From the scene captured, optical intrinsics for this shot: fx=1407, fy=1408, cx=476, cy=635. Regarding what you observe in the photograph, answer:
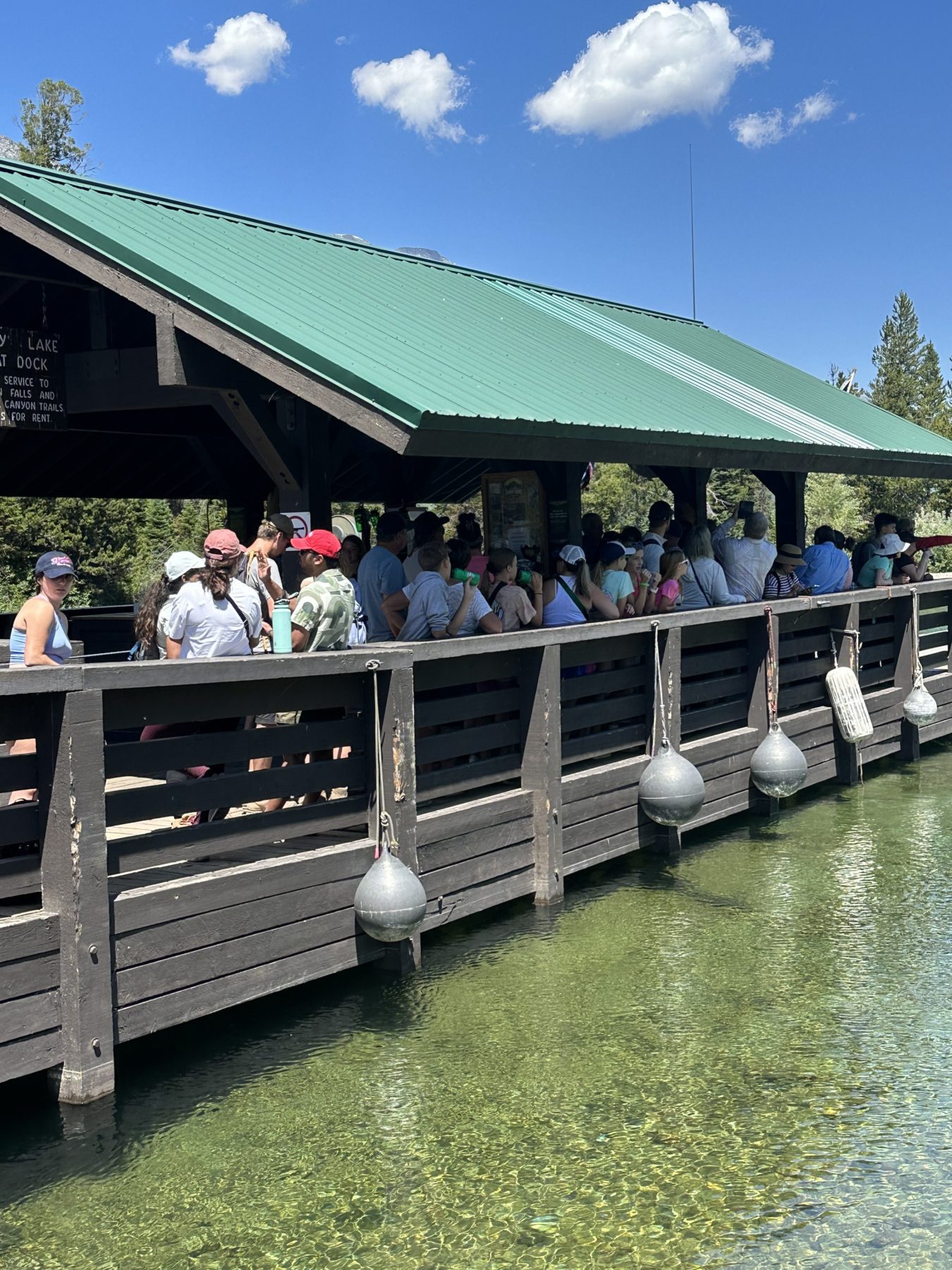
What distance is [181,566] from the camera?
716 cm

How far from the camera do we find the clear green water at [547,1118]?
447 centimetres

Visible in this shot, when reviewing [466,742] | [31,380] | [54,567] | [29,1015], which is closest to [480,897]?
[466,742]

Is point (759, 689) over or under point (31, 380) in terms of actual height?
under

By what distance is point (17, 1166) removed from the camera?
4.96 meters

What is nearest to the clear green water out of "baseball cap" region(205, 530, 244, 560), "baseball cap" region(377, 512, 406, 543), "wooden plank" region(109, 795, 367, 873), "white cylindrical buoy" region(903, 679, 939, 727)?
"wooden plank" region(109, 795, 367, 873)

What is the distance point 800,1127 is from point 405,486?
31.3 ft

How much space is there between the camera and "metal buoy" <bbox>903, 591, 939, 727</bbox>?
13.0m

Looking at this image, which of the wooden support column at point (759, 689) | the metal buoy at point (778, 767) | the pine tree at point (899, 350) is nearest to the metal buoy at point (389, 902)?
the metal buoy at point (778, 767)

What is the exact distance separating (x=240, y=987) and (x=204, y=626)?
5.55ft

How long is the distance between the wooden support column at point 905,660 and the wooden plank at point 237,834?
7981 millimetres

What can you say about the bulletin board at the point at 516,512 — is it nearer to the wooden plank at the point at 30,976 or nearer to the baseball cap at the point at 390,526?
the baseball cap at the point at 390,526

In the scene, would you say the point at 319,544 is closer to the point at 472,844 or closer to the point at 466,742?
Result: the point at 466,742

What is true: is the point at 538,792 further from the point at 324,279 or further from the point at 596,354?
the point at 596,354

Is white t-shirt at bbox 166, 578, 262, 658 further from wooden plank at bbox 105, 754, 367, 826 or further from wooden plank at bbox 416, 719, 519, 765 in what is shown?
wooden plank at bbox 416, 719, 519, 765
